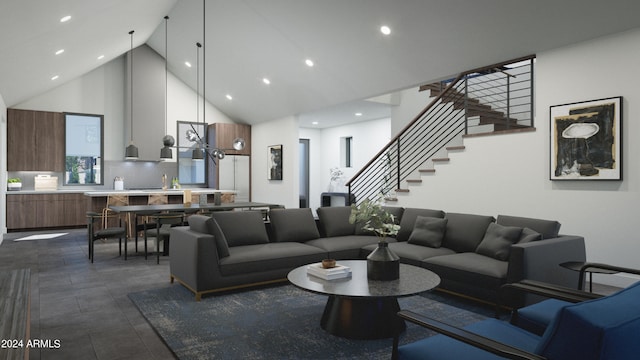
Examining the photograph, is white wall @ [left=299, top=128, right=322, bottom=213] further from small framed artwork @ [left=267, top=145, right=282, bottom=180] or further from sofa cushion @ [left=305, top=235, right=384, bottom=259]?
sofa cushion @ [left=305, top=235, right=384, bottom=259]

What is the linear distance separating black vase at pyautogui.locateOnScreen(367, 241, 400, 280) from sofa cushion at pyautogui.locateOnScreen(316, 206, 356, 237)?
2.34 metres

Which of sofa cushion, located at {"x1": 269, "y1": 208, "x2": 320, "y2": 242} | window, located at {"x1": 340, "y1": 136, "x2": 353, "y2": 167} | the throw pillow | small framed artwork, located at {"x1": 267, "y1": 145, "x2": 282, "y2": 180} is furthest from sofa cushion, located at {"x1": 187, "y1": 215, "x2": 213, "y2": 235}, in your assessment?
window, located at {"x1": 340, "y1": 136, "x2": 353, "y2": 167}

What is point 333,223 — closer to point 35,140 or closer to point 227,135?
point 227,135

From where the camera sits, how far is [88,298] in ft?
14.1

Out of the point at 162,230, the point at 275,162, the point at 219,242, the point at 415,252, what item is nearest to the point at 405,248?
the point at 415,252

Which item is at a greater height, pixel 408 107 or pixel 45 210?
pixel 408 107

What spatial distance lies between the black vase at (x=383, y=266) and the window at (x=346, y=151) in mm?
9614

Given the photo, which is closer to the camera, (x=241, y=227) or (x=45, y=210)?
(x=241, y=227)

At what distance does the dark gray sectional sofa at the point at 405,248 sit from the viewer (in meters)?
3.78

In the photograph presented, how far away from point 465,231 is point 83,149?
9668 millimetres

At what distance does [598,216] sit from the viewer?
4887 millimetres

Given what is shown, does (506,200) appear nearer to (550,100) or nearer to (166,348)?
(550,100)

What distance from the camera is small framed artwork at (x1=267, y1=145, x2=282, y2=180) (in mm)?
11016

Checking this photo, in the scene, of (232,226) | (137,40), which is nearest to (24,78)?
(137,40)
